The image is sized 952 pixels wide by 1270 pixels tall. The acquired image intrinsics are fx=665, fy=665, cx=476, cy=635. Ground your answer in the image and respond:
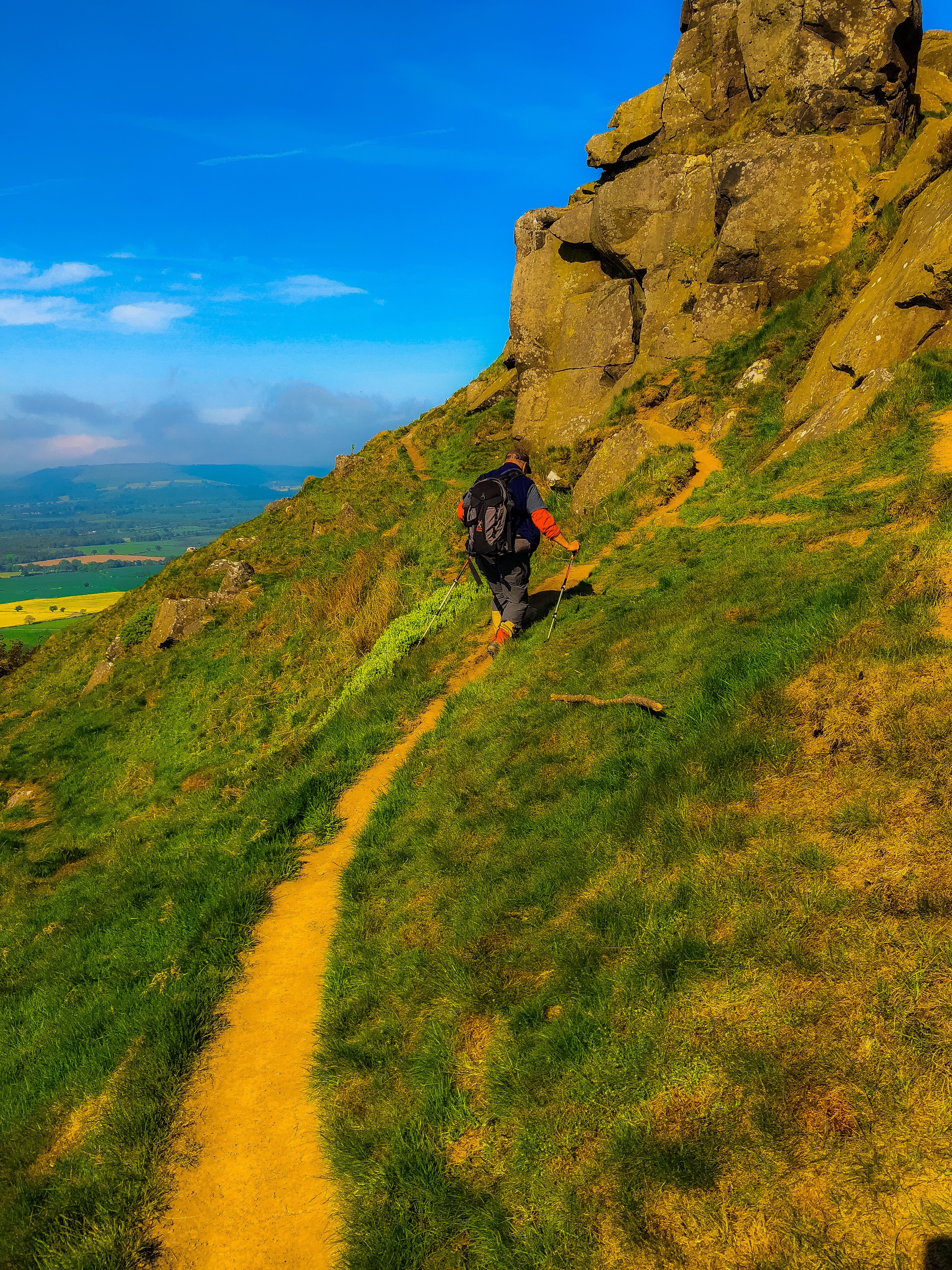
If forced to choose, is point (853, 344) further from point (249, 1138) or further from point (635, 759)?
point (249, 1138)

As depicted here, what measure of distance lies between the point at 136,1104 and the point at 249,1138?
96cm

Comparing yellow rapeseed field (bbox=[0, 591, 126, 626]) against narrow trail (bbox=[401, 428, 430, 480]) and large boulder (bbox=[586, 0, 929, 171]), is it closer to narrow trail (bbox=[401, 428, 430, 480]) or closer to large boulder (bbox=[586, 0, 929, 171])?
narrow trail (bbox=[401, 428, 430, 480])

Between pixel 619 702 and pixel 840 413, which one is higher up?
pixel 840 413

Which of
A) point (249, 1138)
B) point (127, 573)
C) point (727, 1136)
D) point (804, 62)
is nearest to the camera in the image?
point (727, 1136)

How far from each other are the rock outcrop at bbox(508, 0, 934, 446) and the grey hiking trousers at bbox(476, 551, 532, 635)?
48.6 ft

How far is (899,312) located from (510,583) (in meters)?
10.1

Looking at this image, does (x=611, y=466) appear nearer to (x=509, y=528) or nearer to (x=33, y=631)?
(x=509, y=528)

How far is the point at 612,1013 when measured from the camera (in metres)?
4.12

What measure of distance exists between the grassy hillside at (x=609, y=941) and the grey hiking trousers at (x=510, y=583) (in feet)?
1.71

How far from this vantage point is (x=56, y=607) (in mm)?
110938

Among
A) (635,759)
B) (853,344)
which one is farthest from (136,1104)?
(853,344)

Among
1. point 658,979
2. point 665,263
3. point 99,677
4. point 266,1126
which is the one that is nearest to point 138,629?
point 99,677

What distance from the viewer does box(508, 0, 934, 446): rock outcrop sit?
64.7 ft

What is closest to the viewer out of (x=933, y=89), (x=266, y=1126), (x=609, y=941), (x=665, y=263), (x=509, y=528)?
(x=609, y=941)
